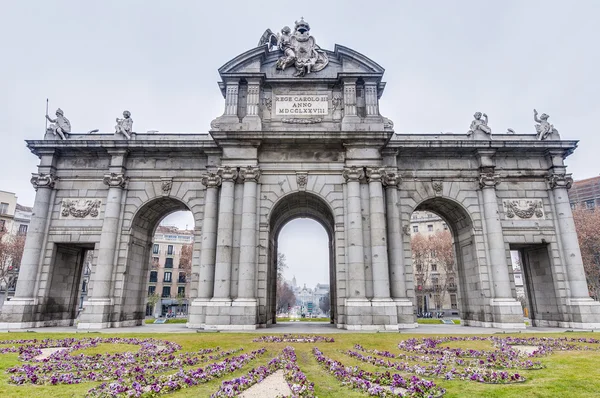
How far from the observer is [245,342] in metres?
14.7

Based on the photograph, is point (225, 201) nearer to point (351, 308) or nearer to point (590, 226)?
point (351, 308)

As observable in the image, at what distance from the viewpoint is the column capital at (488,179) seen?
23828 mm

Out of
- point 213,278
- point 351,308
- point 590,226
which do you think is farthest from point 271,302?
point 590,226

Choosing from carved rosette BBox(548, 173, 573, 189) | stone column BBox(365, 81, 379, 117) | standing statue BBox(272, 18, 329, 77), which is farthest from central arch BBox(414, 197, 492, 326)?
standing statue BBox(272, 18, 329, 77)

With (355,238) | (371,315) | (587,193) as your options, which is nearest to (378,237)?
(355,238)

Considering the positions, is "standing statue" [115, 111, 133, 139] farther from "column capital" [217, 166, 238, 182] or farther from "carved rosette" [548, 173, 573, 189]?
"carved rosette" [548, 173, 573, 189]

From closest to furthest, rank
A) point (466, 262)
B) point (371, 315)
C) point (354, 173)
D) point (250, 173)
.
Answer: point (371, 315) → point (354, 173) → point (250, 173) → point (466, 262)

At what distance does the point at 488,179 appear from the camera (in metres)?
23.8

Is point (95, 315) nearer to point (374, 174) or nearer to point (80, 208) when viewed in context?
point (80, 208)

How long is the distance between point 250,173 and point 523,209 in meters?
18.2

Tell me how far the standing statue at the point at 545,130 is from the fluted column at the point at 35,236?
108 ft

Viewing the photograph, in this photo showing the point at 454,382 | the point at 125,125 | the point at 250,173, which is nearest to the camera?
the point at 454,382

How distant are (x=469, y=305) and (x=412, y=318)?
21.5 feet

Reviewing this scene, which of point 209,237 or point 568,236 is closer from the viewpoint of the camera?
point 209,237
